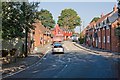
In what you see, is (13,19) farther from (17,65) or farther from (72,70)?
(72,70)

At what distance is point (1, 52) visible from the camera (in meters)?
31.8

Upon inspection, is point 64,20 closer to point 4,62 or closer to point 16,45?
point 16,45

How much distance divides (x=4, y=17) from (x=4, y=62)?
16.0 feet

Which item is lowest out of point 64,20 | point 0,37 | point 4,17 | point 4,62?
point 4,62

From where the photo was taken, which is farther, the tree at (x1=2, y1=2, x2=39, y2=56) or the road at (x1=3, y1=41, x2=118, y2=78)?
the tree at (x1=2, y1=2, x2=39, y2=56)

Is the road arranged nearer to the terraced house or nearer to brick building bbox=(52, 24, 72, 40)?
the terraced house

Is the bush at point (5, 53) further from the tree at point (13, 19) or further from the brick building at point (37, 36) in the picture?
the brick building at point (37, 36)

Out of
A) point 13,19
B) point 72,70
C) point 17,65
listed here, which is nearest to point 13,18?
point 13,19

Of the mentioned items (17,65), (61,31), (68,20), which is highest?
(68,20)

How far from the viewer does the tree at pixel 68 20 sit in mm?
164250

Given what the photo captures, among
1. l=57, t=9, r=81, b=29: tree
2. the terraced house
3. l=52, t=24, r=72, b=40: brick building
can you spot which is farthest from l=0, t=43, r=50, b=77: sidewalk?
l=57, t=9, r=81, b=29: tree

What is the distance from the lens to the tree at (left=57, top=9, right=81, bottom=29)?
16425 centimetres

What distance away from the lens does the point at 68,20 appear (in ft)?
541

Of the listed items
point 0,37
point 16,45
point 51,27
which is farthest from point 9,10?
point 51,27
